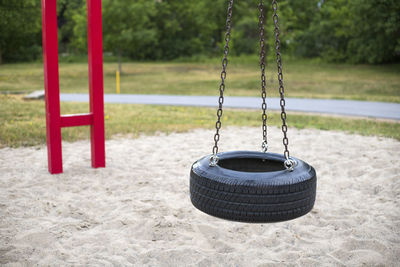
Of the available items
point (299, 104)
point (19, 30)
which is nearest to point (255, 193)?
point (299, 104)

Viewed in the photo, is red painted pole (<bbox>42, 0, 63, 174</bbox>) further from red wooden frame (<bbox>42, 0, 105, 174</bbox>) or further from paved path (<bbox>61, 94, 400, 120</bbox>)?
paved path (<bbox>61, 94, 400, 120</bbox>)

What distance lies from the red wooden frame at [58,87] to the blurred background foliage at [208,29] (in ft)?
47.5

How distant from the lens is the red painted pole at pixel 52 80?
5.18 metres

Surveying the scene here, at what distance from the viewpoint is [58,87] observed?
5352 mm

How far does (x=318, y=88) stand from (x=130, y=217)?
51.3ft

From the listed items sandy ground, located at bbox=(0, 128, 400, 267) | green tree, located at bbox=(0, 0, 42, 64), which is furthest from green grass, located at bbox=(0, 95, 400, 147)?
green tree, located at bbox=(0, 0, 42, 64)

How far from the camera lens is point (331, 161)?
611 cm

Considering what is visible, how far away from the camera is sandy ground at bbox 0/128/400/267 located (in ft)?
10.8

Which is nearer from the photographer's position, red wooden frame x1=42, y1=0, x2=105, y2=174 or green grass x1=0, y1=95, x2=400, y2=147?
red wooden frame x1=42, y1=0, x2=105, y2=174

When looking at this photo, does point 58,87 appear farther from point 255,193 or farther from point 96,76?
point 255,193

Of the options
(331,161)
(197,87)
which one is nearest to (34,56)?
(197,87)

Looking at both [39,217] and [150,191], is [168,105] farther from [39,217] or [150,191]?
[39,217]

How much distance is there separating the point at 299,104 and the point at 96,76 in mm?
8555

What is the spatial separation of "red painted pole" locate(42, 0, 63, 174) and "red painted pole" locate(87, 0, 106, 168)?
0.43 metres
